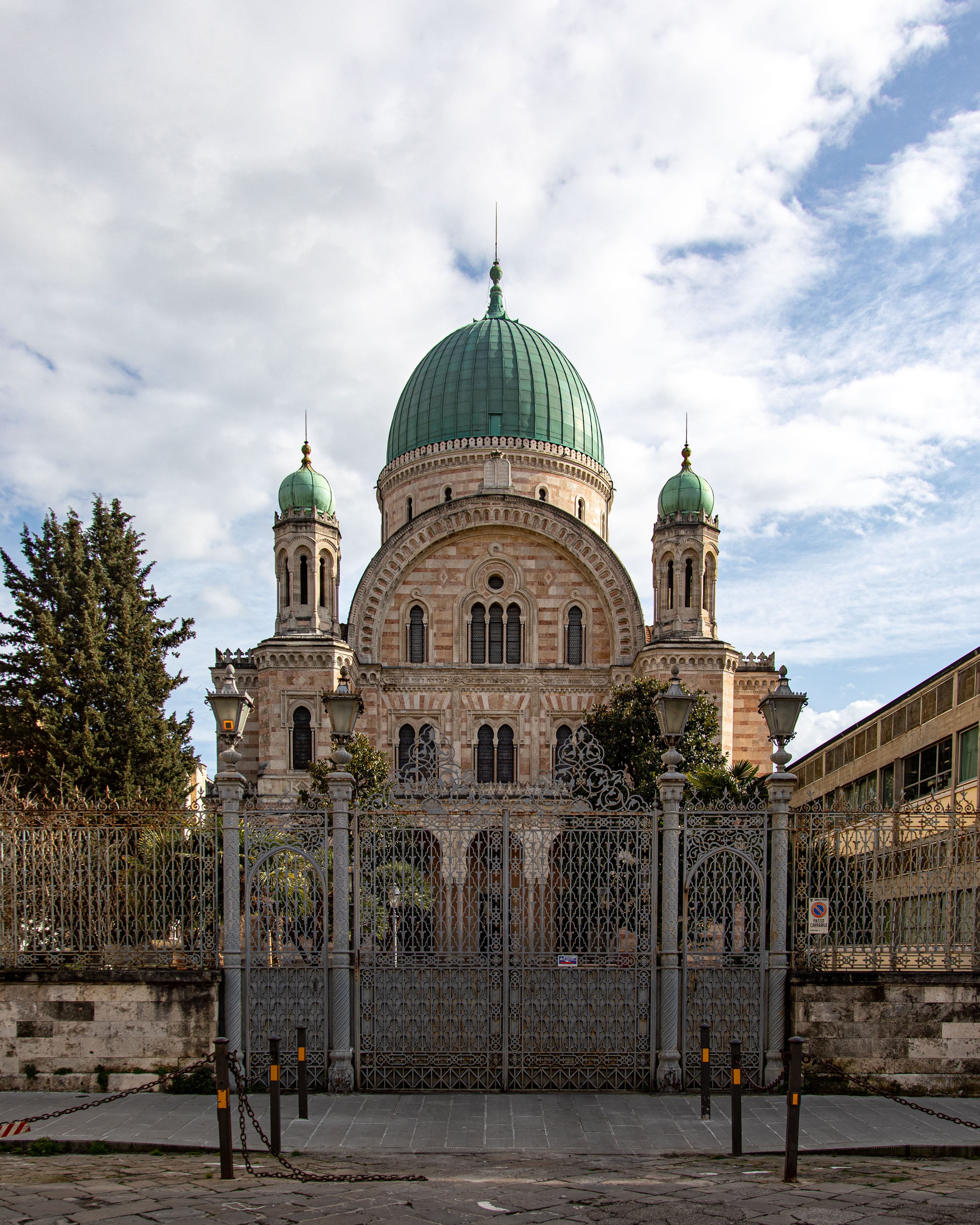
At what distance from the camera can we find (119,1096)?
10398 millimetres

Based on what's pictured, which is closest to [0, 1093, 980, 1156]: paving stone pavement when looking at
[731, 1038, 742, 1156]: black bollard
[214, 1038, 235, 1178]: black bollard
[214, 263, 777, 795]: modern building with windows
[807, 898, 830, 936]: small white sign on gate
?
[731, 1038, 742, 1156]: black bollard

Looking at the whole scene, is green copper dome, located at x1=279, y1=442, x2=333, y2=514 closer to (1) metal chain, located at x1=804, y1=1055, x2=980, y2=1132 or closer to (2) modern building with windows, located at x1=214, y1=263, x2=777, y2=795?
(2) modern building with windows, located at x1=214, y1=263, x2=777, y2=795

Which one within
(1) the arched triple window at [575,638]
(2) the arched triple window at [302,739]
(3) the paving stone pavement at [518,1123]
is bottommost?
(3) the paving stone pavement at [518,1123]

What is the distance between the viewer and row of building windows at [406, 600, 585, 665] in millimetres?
34062

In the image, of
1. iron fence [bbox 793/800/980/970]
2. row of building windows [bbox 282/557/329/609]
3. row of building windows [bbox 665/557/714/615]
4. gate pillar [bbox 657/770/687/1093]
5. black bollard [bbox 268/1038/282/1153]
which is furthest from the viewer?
row of building windows [bbox 282/557/329/609]

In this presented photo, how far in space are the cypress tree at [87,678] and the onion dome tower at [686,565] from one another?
15076mm

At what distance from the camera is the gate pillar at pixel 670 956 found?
11781 mm

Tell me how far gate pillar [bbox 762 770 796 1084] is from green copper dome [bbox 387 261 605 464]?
2919 cm

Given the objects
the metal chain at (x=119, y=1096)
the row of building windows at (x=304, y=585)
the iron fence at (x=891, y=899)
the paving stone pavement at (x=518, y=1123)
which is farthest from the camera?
the row of building windows at (x=304, y=585)

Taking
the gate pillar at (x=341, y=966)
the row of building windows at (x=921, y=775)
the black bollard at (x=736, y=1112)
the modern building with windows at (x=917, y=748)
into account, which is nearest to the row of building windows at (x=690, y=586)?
the modern building with windows at (x=917, y=748)

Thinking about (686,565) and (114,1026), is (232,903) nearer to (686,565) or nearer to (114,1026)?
(114,1026)

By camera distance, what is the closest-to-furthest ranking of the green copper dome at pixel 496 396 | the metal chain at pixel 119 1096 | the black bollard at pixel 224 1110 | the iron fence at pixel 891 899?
the black bollard at pixel 224 1110
the metal chain at pixel 119 1096
the iron fence at pixel 891 899
the green copper dome at pixel 496 396

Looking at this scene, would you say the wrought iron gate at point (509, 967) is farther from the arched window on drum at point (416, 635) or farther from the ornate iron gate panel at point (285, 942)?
the arched window on drum at point (416, 635)

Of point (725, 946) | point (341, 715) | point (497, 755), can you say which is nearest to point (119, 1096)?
point (341, 715)
